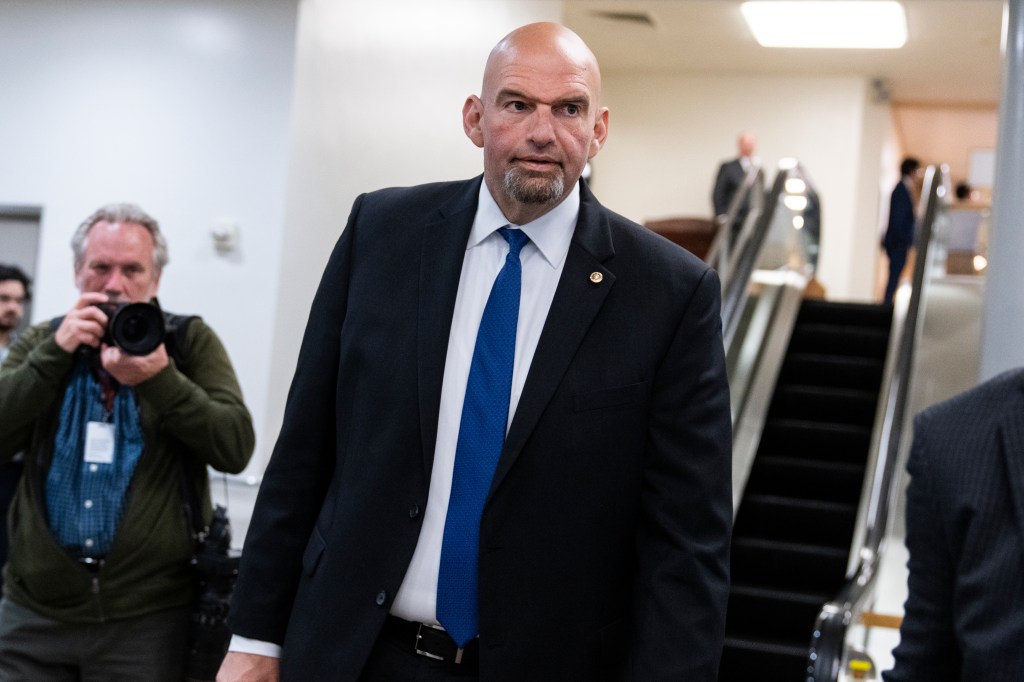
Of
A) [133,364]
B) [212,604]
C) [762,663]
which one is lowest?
[762,663]

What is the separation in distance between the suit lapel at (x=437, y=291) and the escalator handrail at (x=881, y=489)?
2.75 metres

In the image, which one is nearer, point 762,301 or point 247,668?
point 247,668

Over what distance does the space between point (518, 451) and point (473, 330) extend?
25 cm

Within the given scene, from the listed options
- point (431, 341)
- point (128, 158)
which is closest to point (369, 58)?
point (128, 158)

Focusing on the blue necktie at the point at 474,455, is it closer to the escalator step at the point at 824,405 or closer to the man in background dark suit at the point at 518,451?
the man in background dark suit at the point at 518,451

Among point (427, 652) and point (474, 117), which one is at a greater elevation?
point (474, 117)

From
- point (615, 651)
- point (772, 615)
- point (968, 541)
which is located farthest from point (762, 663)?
point (968, 541)

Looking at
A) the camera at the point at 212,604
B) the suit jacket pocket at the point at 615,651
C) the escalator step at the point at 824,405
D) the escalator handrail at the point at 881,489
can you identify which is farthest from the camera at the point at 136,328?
the escalator step at the point at 824,405

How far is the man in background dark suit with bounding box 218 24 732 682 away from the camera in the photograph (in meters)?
2.10

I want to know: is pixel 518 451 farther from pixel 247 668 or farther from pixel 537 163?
pixel 247 668

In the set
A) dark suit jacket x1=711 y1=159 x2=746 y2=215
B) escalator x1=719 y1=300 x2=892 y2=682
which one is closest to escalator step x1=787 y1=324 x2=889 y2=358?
escalator x1=719 y1=300 x2=892 y2=682

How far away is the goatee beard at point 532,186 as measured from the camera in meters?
2.17

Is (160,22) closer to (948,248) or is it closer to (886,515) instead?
(886,515)

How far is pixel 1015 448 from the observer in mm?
1471
